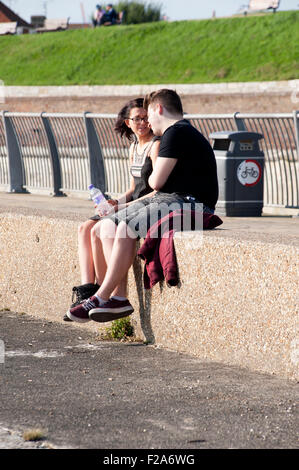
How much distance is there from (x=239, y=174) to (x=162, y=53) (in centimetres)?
3916

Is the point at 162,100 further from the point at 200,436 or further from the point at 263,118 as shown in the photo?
the point at 263,118

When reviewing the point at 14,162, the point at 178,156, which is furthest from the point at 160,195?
the point at 14,162

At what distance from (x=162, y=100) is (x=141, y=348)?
1.69 metres

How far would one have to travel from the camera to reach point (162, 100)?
6734 millimetres

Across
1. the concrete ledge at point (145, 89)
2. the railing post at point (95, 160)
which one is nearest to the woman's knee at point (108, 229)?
the railing post at point (95, 160)

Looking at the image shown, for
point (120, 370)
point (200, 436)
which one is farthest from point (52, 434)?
point (120, 370)

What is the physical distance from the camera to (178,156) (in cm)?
658

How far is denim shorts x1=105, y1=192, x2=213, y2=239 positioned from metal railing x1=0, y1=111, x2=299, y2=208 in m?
4.57

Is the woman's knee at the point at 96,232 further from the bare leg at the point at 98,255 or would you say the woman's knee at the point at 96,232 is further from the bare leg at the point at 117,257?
the bare leg at the point at 117,257

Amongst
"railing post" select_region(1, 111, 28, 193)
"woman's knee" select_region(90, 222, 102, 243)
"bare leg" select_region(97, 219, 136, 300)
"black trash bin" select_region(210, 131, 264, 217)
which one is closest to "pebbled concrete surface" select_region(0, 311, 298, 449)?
"bare leg" select_region(97, 219, 136, 300)

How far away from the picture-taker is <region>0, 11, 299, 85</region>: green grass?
41906 mm

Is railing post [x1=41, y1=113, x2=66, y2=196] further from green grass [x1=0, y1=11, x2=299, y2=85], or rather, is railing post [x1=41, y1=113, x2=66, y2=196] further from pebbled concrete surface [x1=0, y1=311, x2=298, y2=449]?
green grass [x1=0, y1=11, x2=299, y2=85]

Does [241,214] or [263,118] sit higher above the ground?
[263,118]

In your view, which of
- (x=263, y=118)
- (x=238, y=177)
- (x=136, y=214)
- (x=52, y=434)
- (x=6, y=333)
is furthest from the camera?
(x=263, y=118)
